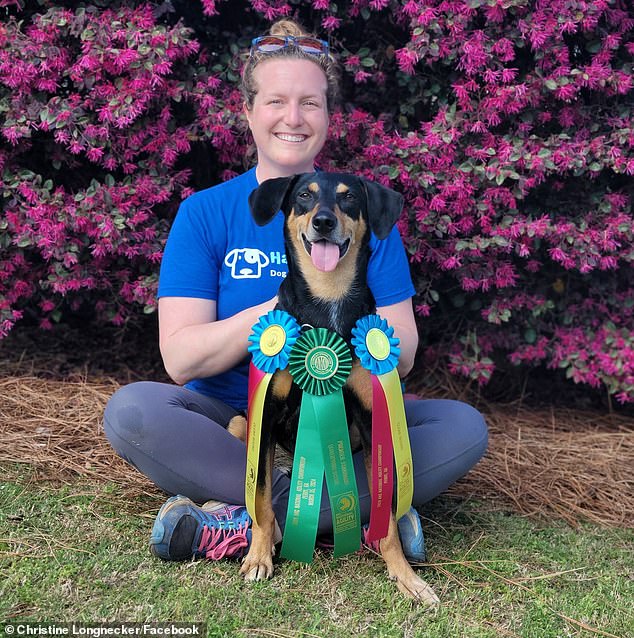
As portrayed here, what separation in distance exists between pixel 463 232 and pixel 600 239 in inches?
21.8

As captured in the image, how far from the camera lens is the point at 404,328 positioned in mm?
2543

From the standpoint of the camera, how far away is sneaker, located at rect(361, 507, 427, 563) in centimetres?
228

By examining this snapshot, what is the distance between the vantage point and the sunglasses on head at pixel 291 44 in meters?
2.70

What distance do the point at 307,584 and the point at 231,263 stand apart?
3.65 ft

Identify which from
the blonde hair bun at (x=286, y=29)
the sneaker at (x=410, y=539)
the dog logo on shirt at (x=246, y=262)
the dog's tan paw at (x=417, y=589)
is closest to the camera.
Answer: the dog's tan paw at (x=417, y=589)

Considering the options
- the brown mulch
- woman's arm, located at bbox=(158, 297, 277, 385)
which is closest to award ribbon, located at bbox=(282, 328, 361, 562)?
woman's arm, located at bbox=(158, 297, 277, 385)

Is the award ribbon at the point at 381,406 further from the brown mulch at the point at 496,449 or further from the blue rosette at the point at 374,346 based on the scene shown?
the brown mulch at the point at 496,449

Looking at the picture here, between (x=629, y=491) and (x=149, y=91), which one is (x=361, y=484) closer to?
(x=629, y=491)

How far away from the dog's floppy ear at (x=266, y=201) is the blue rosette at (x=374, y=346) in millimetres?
437

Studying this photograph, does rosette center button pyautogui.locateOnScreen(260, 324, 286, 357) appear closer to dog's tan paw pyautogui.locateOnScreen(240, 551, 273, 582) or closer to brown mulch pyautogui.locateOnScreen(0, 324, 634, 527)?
dog's tan paw pyautogui.locateOnScreen(240, 551, 273, 582)

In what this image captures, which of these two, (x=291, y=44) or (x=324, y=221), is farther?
(x=291, y=44)

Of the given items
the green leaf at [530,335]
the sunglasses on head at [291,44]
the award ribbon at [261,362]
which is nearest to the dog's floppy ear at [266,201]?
the award ribbon at [261,362]

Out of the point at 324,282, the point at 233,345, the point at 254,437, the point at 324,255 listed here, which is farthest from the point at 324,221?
the point at 254,437

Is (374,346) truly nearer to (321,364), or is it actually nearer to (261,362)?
(321,364)
